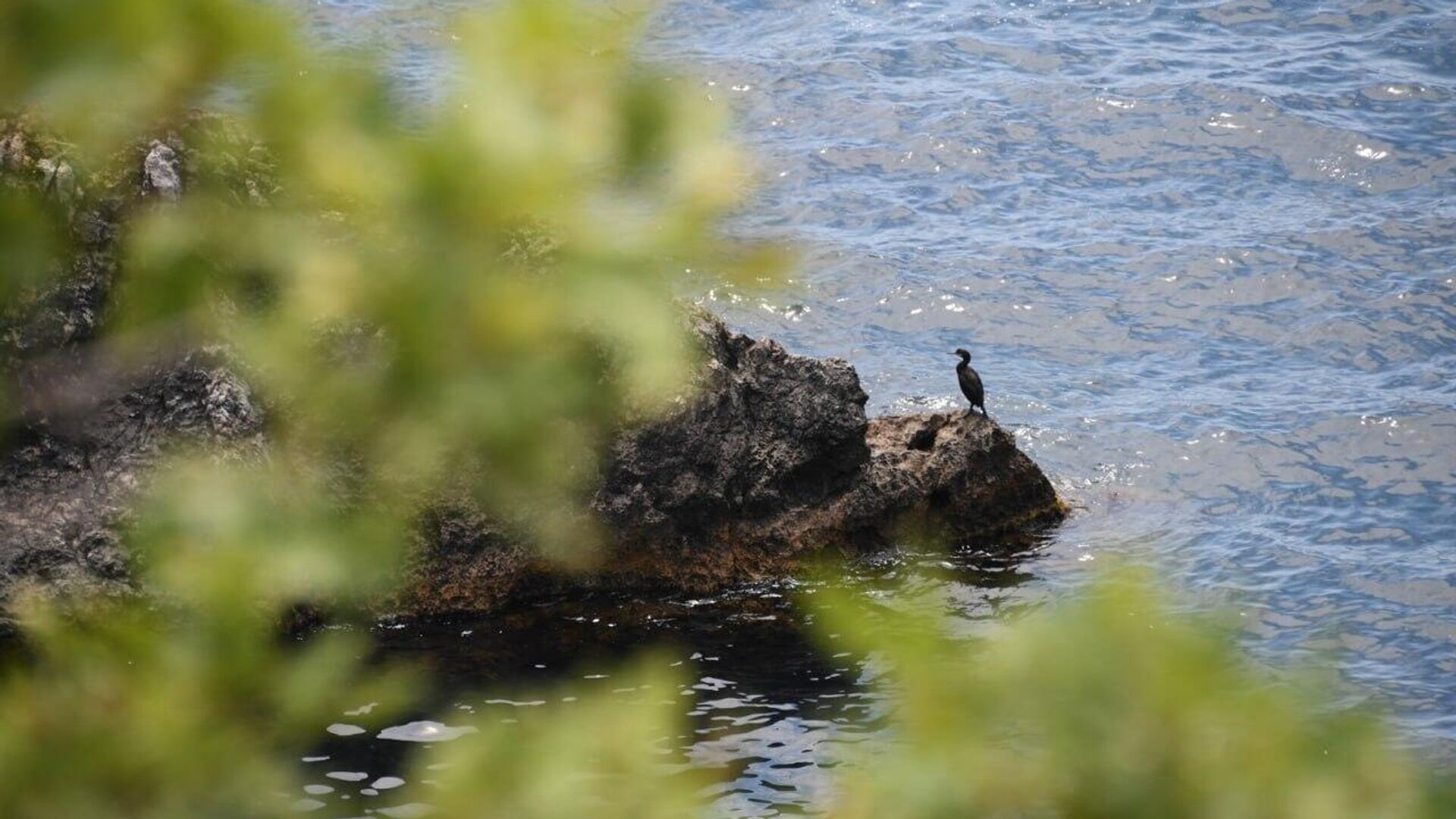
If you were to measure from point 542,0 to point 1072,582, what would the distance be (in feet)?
34.4

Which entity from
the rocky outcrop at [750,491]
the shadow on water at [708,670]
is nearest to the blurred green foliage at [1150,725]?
the shadow on water at [708,670]

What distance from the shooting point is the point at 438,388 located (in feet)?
6.30

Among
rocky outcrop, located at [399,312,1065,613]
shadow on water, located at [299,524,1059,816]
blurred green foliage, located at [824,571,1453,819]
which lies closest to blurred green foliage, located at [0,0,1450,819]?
blurred green foliage, located at [824,571,1453,819]

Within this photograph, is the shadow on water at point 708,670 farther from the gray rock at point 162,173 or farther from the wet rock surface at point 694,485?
the gray rock at point 162,173

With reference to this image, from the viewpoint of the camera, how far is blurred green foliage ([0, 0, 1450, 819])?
1746 mm

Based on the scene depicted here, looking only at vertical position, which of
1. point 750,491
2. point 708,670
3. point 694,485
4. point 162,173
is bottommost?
point 708,670

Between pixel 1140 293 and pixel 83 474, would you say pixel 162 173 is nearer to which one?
pixel 83 474

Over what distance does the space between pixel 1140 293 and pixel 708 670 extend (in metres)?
10.0

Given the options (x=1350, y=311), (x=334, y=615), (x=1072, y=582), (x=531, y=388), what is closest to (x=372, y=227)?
(x=531, y=388)

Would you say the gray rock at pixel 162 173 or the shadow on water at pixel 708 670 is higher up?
the gray rock at pixel 162 173

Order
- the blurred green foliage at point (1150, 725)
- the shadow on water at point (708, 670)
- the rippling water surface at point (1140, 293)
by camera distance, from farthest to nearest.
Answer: the rippling water surface at point (1140, 293)
the shadow on water at point (708, 670)
the blurred green foliage at point (1150, 725)

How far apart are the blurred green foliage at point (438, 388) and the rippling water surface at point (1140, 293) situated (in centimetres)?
651

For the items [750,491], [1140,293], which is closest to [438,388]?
[750,491]

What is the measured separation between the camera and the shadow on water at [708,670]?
8.45 meters
